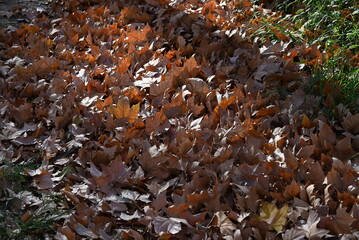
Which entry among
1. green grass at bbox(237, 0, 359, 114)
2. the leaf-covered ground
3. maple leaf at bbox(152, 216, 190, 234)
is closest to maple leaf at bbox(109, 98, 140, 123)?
the leaf-covered ground

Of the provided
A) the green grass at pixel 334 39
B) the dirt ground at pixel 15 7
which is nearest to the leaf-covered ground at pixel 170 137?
the green grass at pixel 334 39

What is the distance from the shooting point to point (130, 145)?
259 cm

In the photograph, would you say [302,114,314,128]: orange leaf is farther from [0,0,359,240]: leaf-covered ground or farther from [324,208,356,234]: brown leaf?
[324,208,356,234]: brown leaf

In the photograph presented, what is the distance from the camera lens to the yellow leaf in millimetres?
2035

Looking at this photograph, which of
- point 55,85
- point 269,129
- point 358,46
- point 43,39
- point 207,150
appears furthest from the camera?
point 43,39

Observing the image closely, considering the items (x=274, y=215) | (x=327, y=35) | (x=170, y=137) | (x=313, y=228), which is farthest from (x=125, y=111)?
(x=327, y=35)

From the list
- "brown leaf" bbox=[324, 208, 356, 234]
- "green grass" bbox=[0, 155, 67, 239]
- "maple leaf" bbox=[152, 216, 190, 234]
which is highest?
"brown leaf" bbox=[324, 208, 356, 234]

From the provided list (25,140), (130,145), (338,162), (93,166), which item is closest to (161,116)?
(130,145)

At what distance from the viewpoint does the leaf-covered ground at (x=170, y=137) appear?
2.13m

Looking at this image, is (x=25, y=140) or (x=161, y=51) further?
(x=161, y=51)

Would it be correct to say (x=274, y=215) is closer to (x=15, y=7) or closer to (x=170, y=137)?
(x=170, y=137)

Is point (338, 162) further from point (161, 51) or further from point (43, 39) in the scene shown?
point (43, 39)

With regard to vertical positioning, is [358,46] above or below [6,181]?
above

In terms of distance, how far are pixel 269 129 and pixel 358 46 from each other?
4.34 ft
